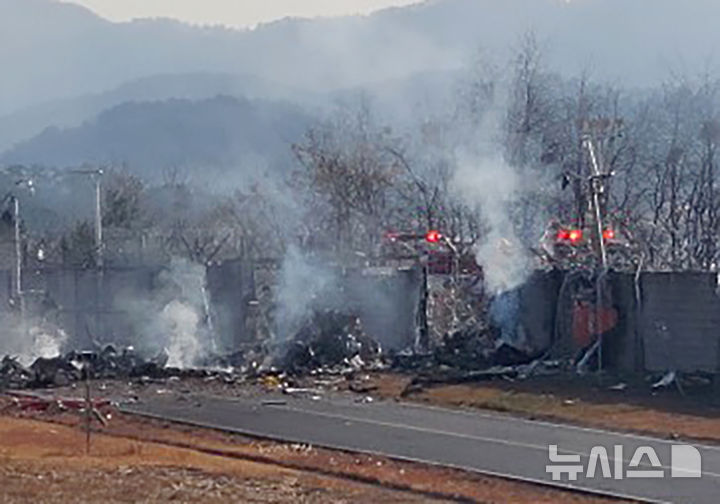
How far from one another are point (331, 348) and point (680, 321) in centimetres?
1061

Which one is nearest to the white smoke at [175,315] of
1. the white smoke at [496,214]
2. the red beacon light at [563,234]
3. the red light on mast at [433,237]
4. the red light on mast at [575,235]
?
the red light on mast at [433,237]

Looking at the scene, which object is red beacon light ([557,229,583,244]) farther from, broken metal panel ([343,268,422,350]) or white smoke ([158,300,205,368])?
white smoke ([158,300,205,368])

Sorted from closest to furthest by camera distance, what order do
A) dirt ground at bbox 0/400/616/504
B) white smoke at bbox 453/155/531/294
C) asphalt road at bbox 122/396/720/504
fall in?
dirt ground at bbox 0/400/616/504 → asphalt road at bbox 122/396/720/504 → white smoke at bbox 453/155/531/294

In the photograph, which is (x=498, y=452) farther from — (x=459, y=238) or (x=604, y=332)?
(x=459, y=238)

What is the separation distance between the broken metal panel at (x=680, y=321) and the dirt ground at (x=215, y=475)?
1086cm

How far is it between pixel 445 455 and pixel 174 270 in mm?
25033

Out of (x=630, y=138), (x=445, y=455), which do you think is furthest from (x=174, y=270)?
(x=445, y=455)

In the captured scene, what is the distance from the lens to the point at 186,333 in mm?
41688

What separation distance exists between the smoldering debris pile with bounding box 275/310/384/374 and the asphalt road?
5.81 m

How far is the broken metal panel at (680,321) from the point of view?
28984mm

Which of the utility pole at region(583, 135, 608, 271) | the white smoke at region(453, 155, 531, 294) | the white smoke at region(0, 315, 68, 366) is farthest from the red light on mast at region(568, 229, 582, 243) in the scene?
the white smoke at region(0, 315, 68, 366)

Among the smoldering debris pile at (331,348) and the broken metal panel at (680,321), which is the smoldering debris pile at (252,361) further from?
the broken metal panel at (680,321)

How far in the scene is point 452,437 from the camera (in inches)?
906

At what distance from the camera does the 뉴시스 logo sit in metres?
18.8
